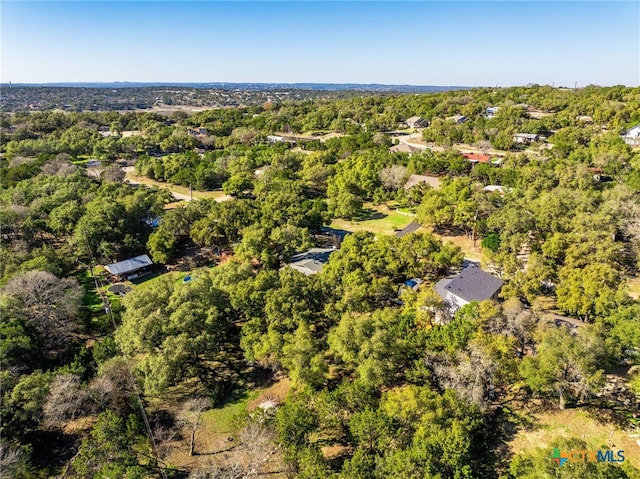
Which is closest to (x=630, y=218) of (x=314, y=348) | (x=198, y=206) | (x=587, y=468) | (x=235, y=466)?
(x=587, y=468)

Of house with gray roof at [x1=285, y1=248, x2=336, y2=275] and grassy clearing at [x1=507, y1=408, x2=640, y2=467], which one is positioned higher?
house with gray roof at [x1=285, y1=248, x2=336, y2=275]

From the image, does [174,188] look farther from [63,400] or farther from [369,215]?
[63,400]

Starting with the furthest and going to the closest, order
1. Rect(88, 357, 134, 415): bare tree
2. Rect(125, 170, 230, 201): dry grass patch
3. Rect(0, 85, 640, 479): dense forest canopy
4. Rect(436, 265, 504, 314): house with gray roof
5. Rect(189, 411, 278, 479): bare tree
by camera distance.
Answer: Rect(125, 170, 230, 201): dry grass patch < Rect(436, 265, 504, 314): house with gray roof < Rect(88, 357, 134, 415): bare tree < Rect(0, 85, 640, 479): dense forest canopy < Rect(189, 411, 278, 479): bare tree

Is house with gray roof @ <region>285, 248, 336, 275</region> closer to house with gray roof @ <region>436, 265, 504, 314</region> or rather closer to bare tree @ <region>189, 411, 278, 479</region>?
house with gray roof @ <region>436, 265, 504, 314</region>

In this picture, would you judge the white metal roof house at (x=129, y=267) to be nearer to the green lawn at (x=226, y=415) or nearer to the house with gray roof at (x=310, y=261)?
the house with gray roof at (x=310, y=261)

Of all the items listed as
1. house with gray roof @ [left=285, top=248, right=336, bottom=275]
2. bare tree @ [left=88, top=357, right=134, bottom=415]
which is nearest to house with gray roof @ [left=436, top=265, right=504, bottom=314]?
house with gray roof @ [left=285, top=248, right=336, bottom=275]

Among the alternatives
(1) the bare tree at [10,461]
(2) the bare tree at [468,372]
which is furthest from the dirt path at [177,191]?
(2) the bare tree at [468,372]
